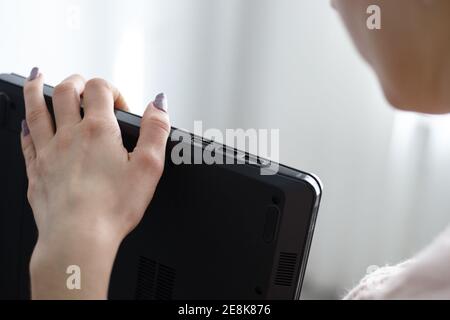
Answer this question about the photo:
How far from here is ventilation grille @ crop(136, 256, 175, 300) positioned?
0.71 m

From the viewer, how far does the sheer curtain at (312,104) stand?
5.85ft

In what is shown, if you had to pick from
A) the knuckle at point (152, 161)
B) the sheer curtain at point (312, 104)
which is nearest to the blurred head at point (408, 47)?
the knuckle at point (152, 161)

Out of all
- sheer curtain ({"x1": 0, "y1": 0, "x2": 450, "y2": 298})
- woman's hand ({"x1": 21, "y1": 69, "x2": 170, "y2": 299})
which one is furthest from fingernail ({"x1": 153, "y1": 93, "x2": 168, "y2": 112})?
sheer curtain ({"x1": 0, "y1": 0, "x2": 450, "y2": 298})

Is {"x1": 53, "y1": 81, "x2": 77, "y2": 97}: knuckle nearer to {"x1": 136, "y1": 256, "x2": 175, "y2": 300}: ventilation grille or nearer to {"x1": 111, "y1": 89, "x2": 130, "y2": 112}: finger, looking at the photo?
{"x1": 111, "y1": 89, "x2": 130, "y2": 112}: finger

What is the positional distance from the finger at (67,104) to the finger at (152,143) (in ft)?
0.25

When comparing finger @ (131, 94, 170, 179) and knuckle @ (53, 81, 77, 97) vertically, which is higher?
knuckle @ (53, 81, 77, 97)

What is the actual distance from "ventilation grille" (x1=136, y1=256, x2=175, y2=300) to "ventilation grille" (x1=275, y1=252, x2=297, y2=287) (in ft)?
0.41

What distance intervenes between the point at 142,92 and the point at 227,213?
3.82ft

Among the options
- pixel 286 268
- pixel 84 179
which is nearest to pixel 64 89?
pixel 84 179

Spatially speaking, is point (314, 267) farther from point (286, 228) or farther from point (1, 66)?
point (286, 228)

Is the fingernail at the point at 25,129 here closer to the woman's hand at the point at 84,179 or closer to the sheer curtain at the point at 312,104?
the woman's hand at the point at 84,179

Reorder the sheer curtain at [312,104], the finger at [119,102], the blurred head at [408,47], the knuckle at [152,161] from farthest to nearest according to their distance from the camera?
the sheer curtain at [312,104]
the finger at [119,102]
the knuckle at [152,161]
the blurred head at [408,47]

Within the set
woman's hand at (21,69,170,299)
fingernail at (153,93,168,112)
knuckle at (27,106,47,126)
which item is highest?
fingernail at (153,93,168,112)

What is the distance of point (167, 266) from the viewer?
2.31ft
